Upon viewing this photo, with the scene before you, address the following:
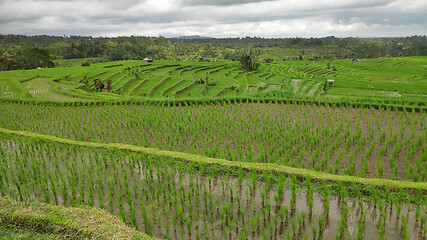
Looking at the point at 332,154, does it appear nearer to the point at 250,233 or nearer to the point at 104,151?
the point at 250,233

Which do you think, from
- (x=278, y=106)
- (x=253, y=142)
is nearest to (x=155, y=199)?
(x=253, y=142)

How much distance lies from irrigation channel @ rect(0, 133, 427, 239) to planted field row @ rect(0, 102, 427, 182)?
38.4 inches

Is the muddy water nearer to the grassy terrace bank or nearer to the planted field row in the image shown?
the grassy terrace bank

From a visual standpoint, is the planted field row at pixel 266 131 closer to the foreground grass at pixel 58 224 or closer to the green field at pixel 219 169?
the green field at pixel 219 169

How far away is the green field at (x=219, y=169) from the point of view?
4.43 m

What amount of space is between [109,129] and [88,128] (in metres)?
0.92

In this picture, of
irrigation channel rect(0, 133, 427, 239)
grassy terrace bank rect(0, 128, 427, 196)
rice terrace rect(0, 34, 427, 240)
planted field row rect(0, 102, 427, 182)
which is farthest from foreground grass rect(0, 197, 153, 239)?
planted field row rect(0, 102, 427, 182)

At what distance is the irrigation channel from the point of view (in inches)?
173

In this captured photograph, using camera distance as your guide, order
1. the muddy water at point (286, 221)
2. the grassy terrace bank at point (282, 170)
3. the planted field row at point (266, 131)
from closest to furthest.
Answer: the muddy water at point (286, 221) < the grassy terrace bank at point (282, 170) < the planted field row at point (266, 131)

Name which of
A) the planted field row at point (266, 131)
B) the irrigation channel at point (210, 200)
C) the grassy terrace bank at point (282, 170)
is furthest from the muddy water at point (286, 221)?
the planted field row at point (266, 131)

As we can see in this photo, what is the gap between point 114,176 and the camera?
6207 millimetres

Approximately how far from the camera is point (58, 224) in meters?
4.11

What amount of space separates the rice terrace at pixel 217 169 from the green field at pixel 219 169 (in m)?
0.03

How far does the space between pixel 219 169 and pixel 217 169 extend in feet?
0.25
